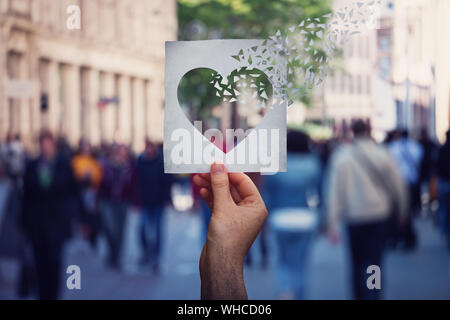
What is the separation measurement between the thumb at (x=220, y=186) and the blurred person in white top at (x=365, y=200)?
427 centimetres

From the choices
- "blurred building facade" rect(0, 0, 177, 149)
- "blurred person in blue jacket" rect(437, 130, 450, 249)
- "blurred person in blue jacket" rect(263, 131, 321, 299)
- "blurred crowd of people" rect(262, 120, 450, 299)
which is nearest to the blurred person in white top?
"blurred crowd of people" rect(262, 120, 450, 299)

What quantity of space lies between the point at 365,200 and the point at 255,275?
10.1 ft

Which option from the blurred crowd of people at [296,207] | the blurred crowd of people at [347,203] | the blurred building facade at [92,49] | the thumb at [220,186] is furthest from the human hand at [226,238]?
the blurred crowd of people at [347,203]

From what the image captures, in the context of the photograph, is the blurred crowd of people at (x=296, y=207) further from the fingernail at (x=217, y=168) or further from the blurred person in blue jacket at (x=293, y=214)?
the fingernail at (x=217, y=168)

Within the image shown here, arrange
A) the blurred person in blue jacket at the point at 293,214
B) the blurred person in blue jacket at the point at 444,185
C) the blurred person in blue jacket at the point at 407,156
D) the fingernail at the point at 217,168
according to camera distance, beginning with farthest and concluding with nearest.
Result: the blurred person in blue jacket at the point at 407,156 < the blurred person in blue jacket at the point at 444,185 < the blurred person in blue jacket at the point at 293,214 < the fingernail at the point at 217,168

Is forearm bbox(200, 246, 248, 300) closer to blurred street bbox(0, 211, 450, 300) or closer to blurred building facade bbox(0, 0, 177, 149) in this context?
blurred building facade bbox(0, 0, 177, 149)

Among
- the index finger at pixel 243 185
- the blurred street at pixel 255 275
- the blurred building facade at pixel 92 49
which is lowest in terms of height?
the blurred street at pixel 255 275

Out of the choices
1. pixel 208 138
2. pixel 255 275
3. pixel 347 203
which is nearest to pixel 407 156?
pixel 255 275

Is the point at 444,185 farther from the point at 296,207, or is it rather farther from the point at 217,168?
the point at 217,168

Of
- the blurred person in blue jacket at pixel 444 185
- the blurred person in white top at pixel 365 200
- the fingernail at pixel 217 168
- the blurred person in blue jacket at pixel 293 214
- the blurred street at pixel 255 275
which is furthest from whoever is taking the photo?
the blurred street at pixel 255 275

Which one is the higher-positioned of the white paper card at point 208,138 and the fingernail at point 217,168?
the white paper card at point 208,138

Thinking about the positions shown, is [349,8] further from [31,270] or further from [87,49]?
[31,270]

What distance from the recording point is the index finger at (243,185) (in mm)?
1948
